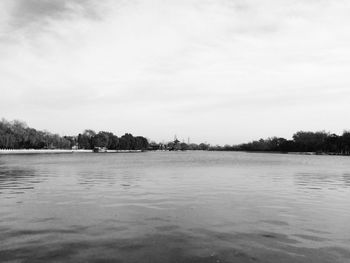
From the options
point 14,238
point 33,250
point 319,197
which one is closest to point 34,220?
point 14,238

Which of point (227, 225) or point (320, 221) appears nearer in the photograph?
point (227, 225)

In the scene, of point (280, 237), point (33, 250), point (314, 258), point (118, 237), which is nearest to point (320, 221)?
point (280, 237)

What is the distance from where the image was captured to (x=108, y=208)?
20.8 m

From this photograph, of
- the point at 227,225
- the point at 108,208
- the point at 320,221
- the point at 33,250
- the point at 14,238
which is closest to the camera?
the point at 33,250

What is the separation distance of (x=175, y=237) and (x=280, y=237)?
4.17 m

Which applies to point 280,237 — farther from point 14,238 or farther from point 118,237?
point 14,238

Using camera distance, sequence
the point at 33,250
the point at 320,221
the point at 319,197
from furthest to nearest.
Result: the point at 319,197, the point at 320,221, the point at 33,250

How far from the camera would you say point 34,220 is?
17.0 m

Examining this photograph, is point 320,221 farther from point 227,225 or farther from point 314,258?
point 314,258

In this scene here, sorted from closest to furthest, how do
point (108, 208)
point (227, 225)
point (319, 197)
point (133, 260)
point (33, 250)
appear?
point (133, 260) < point (33, 250) < point (227, 225) < point (108, 208) < point (319, 197)

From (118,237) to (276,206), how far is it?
12.1m

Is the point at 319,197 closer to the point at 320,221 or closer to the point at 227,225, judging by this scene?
the point at 320,221

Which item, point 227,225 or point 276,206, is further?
point 276,206

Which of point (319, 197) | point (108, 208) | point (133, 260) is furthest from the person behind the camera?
point (319, 197)
